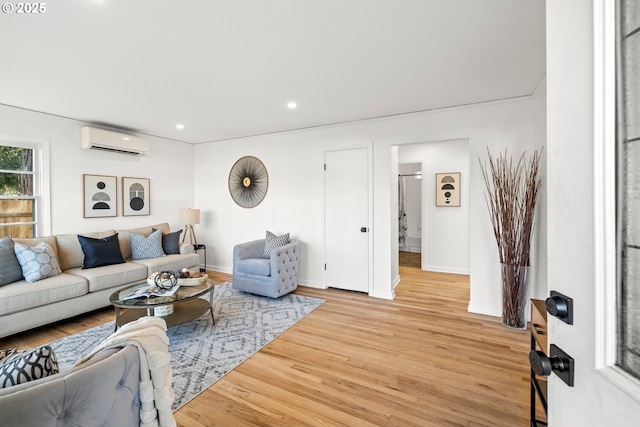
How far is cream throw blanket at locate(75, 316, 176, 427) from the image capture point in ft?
3.45

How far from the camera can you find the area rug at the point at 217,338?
2211 mm

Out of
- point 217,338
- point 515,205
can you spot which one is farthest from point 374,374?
point 515,205

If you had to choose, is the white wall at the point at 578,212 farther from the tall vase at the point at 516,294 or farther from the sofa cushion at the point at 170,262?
the sofa cushion at the point at 170,262

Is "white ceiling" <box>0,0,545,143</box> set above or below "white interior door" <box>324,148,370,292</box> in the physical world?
above

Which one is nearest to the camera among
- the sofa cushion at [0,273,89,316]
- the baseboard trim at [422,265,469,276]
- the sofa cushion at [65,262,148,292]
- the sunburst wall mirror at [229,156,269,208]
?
the sofa cushion at [0,273,89,316]

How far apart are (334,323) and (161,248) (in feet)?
9.60

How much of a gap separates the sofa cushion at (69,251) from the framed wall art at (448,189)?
5.71 m

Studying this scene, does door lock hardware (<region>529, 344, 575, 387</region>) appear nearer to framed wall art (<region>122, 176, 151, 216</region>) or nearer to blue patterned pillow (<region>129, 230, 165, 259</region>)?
blue patterned pillow (<region>129, 230, 165, 259</region>)

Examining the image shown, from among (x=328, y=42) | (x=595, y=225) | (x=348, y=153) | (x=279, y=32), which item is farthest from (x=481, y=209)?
(x=595, y=225)

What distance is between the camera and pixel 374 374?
2.21m

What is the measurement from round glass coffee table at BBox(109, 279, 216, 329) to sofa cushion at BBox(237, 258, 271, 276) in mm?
825

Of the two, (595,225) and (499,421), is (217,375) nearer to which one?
(499,421)

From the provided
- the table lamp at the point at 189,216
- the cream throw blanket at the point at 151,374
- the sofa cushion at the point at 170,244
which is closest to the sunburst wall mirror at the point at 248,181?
the table lamp at the point at 189,216

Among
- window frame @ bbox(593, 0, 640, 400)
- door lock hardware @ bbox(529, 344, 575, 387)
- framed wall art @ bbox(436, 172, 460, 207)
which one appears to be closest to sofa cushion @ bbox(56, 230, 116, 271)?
door lock hardware @ bbox(529, 344, 575, 387)
